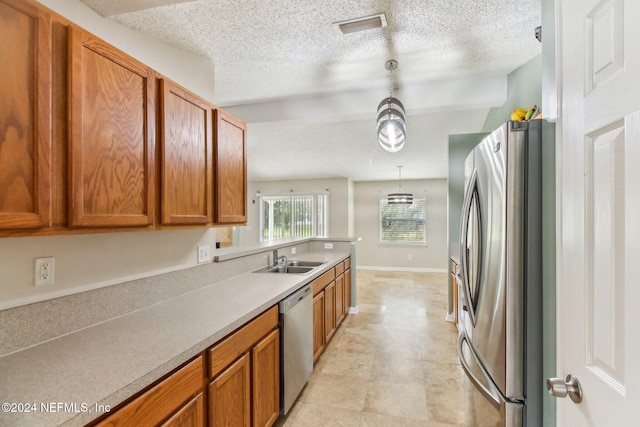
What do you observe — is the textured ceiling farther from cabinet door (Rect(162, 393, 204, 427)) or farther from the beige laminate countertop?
cabinet door (Rect(162, 393, 204, 427))

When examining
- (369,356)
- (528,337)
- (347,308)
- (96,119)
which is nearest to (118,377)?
(96,119)

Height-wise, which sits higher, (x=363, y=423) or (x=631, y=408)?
(x=631, y=408)

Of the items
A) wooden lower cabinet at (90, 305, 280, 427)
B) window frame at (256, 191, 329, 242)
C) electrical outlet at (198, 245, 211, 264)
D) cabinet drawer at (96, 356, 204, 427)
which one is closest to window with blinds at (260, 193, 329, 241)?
window frame at (256, 191, 329, 242)

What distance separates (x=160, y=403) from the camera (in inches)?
40.3

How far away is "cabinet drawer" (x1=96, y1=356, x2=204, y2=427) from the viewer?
0.91m

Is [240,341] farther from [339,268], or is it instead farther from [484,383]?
[339,268]

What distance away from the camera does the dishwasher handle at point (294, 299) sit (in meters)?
1.96

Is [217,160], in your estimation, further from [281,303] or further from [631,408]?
[631,408]

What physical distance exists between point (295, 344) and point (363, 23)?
7.19 ft

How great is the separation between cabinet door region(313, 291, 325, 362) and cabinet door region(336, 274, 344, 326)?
2.14ft

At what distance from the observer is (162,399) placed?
1032mm

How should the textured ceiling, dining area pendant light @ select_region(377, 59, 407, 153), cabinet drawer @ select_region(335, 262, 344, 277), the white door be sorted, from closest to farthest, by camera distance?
the white door
the textured ceiling
dining area pendant light @ select_region(377, 59, 407, 153)
cabinet drawer @ select_region(335, 262, 344, 277)

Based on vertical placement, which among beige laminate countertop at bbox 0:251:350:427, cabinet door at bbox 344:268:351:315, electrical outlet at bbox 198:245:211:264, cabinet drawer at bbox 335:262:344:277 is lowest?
cabinet door at bbox 344:268:351:315

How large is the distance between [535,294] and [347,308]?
314 centimetres
